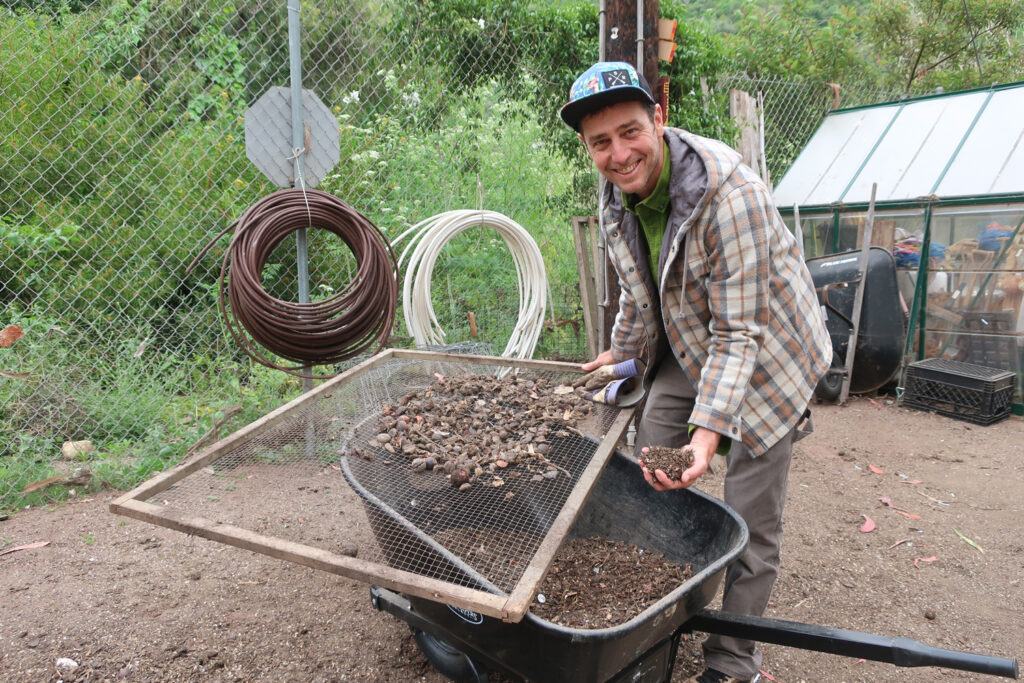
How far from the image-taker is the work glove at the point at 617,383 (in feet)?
7.91

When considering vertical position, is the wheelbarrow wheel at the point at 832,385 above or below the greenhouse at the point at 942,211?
below

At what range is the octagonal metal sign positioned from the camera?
11.3 feet

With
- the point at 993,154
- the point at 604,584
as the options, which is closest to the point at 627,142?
the point at 604,584

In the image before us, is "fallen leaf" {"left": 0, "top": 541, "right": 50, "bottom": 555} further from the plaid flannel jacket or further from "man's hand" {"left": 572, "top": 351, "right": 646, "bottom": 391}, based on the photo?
the plaid flannel jacket

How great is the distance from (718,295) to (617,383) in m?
0.69

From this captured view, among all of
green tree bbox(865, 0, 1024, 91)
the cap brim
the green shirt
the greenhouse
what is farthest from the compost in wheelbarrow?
green tree bbox(865, 0, 1024, 91)

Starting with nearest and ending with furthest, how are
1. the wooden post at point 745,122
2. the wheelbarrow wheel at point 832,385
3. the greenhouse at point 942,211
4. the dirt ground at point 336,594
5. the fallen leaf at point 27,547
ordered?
1. the dirt ground at point 336,594
2. the fallen leaf at point 27,547
3. the greenhouse at point 942,211
4. the wheelbarrow wheel at point 832,385
5. the wooden post at point 745,122

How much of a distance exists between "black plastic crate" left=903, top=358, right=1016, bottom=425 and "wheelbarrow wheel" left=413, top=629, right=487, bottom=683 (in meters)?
4.50

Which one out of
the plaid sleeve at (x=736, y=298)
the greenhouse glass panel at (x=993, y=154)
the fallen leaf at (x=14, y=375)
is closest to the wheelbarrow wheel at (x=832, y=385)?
the greenhouse glass panel at (x=993, y=154)

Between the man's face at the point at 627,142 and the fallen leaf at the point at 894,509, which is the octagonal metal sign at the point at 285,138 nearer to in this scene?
the man's face at the point at 627,142

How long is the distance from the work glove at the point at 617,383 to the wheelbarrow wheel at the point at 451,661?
967mm

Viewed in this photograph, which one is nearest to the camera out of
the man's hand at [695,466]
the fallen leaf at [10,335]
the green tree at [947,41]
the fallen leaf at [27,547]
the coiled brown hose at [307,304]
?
the man's hand at [695,466]

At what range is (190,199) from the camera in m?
4.25

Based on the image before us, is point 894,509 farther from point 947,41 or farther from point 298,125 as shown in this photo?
point 947,41
